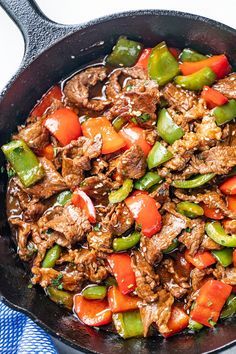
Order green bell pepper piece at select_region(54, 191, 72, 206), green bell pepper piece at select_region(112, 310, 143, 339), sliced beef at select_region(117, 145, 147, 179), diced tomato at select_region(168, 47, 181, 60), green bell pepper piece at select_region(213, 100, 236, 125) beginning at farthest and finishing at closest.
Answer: diced tomato at select_region(168, 47, 181, 60)
green bell pepper piece at select_region(54, 191, 72, 206)
green bell pepper piece at select_region(112, 310, 143, 339)
green bell pepper piece at select_region(213, 100, 236, 125)
sliced beef at select_region(117, 145, 147, 179)

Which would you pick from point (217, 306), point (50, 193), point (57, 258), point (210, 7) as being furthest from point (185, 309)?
point (210, 7)

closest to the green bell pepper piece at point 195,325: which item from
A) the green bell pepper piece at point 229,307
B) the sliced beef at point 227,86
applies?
the green bell pepper piece at point 229,307

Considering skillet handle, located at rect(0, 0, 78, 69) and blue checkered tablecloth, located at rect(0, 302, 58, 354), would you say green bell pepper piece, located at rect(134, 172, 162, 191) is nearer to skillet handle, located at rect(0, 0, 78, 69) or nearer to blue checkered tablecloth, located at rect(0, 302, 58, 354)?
skillet handle, located at rect(0, 0, 78, 69)

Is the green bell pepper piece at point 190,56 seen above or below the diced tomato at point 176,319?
above

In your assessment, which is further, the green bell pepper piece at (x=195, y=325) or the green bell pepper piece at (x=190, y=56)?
the green bell pepper piece at (x=190, y=56)

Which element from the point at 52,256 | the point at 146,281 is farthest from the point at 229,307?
the point at 52,256

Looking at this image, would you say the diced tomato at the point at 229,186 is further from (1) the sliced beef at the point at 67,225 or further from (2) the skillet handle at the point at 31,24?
(2) the skillet handle at the point at 31,24

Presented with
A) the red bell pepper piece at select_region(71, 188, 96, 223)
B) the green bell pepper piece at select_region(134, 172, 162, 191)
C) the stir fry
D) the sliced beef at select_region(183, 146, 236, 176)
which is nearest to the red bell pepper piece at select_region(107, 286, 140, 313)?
the stir fry

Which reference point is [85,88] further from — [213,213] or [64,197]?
[213,213]
